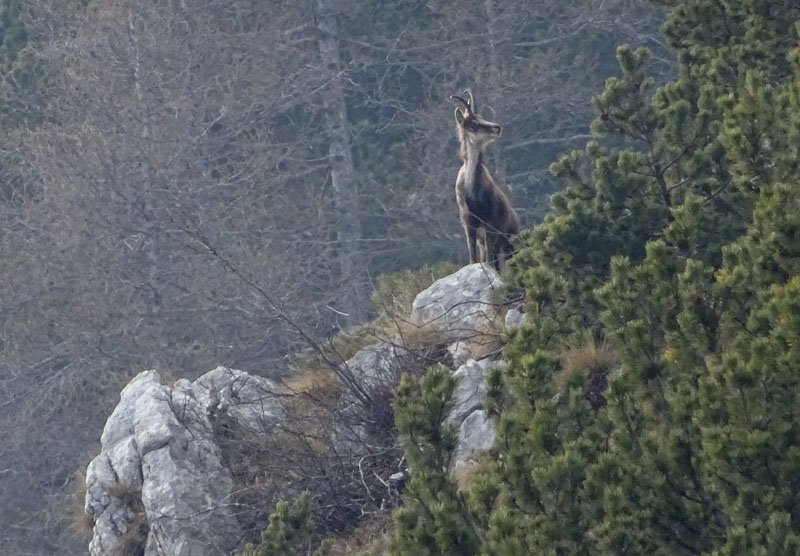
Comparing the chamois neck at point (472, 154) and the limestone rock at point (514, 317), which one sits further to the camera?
the chamois neck at point (472, 154)

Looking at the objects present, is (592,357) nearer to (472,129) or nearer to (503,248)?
(503,248)

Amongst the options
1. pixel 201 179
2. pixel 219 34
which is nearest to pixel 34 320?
pixel 201 179

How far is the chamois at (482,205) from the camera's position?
40.3ft

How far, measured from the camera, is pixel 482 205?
12.3 m

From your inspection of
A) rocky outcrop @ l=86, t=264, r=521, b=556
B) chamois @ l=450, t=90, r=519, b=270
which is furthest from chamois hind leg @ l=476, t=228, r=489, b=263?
rocky outcrop @ l=86, t=264, r=521, b=556

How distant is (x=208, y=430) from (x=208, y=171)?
13.8 meters

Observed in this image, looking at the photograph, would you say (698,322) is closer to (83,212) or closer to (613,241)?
(613,241)

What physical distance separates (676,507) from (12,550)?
1879 centimetres

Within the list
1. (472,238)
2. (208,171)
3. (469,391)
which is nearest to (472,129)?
(472,238)

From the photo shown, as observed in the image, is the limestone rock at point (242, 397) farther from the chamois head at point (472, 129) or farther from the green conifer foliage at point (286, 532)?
the chamois head at point (472, 129)

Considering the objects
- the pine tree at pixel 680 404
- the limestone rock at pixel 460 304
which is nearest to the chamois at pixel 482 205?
the limestone rock at pixel 460 304

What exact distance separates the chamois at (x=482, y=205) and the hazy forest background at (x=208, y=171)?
9.74 meters

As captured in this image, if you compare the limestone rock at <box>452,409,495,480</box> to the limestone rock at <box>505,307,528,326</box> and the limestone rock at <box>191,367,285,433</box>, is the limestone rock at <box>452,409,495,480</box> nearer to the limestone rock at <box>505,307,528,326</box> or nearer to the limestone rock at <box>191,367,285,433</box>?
the limestone rock at <box>505,307,528,326</box>

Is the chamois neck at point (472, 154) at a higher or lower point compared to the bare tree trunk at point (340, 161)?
higher
